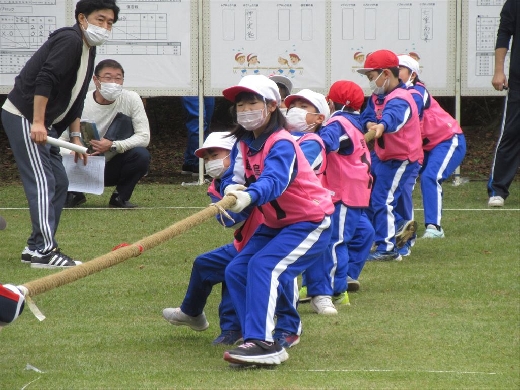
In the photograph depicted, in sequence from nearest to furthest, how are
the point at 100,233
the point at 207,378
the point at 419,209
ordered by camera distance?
the point at 207,378 < the point at 100,233 < the point at 419,209

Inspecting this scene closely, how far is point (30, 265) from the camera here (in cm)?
807

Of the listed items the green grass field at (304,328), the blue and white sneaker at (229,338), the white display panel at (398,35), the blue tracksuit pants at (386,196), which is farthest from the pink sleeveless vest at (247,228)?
the white display panel at (398,35)

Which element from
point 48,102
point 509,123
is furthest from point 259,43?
point 48,102

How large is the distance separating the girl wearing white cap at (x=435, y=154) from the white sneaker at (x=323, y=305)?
122 inches

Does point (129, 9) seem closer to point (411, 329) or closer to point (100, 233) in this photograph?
point (100, 233)

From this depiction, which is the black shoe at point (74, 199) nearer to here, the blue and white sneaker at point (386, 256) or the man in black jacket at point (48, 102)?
the man in black jacket at point (48, 102)

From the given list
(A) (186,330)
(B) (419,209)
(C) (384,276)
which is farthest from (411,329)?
(B) (419,209)

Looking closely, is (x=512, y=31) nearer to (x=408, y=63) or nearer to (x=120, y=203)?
(x=408, y=63)

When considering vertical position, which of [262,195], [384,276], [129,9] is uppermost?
[129,9]

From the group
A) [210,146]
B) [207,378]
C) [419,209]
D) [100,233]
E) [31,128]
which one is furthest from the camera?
[419,209]

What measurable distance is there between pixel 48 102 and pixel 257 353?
3.32 meters

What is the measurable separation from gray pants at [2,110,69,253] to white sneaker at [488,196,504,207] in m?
5.07

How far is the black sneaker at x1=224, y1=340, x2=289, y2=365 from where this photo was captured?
5207mm

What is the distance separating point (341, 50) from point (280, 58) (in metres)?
0.73
